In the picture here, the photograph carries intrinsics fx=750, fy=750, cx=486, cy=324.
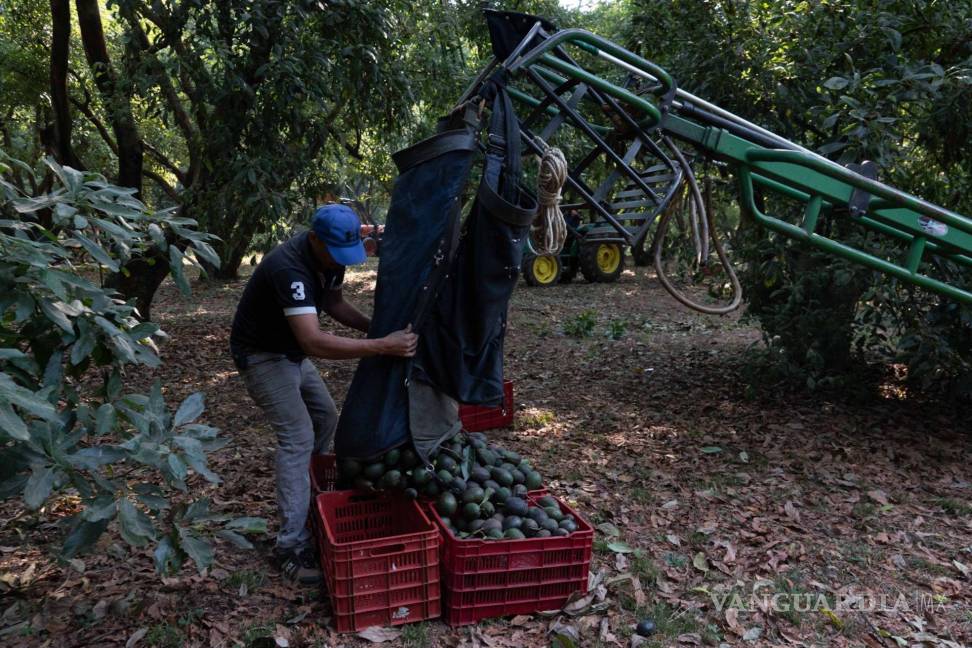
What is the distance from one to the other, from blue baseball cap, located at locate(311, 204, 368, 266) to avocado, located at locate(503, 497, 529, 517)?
4.23ft

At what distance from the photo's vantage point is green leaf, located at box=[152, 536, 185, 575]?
253 centimetres

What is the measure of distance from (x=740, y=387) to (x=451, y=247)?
177 inches

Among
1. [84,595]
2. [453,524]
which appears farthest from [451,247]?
[84,595]

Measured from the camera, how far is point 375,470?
332 centimetres

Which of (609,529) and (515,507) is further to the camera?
(609,529)

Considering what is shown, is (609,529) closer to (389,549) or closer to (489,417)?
(389,549)

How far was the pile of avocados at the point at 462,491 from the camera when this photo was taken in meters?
3.28

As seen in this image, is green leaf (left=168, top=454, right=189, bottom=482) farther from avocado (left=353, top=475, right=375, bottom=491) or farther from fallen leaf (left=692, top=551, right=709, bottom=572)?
fallen leaf (left=692, top=551, right=709, bottom=572)

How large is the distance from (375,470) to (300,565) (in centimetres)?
65

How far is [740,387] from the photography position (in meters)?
6.86

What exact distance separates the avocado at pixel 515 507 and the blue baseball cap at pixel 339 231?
4.23 feet

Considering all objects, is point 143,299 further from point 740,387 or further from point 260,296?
point 740,387

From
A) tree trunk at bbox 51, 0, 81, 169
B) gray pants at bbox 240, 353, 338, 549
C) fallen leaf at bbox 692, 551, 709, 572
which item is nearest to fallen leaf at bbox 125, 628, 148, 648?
gray pants at bbox 240, 353, 338, 549

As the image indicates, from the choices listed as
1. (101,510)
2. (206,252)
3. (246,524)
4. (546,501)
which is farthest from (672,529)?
(101,510)
